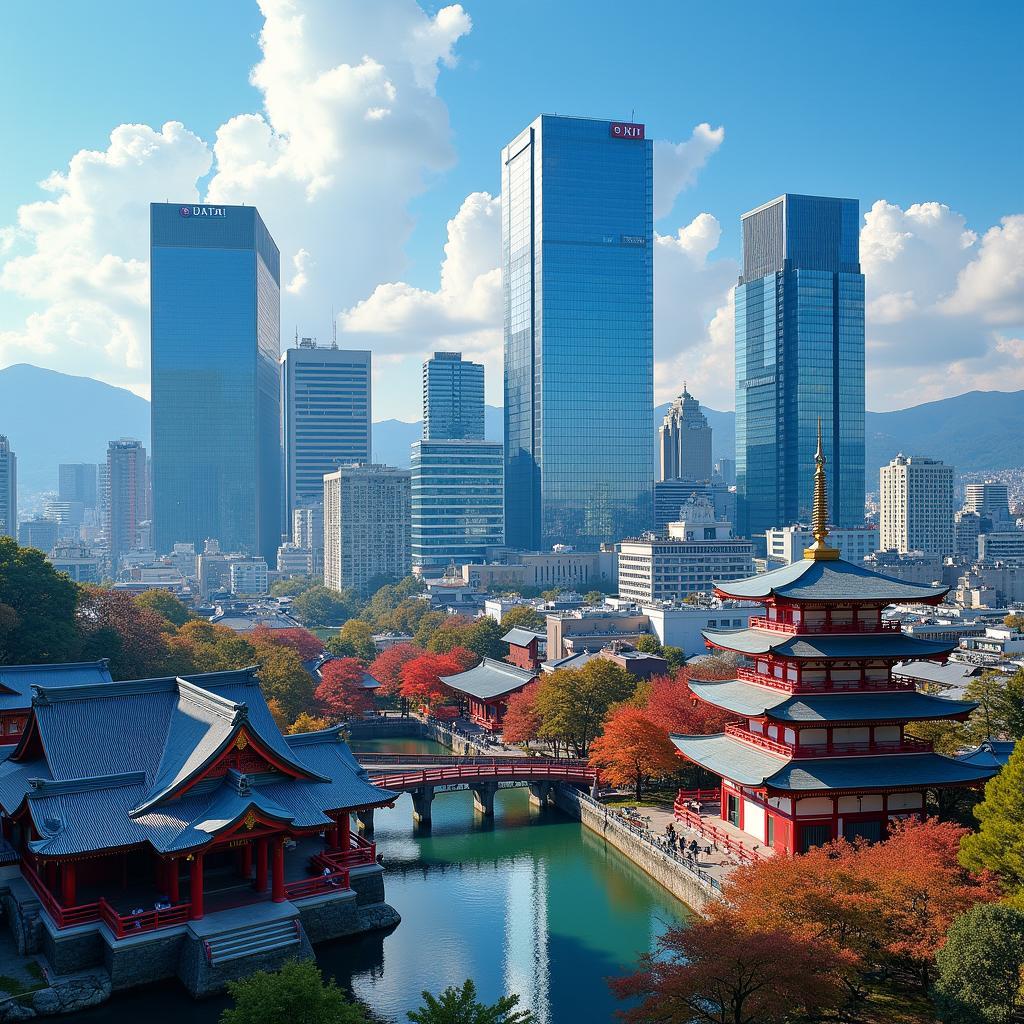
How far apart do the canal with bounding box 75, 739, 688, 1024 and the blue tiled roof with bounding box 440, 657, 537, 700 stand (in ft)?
68.2

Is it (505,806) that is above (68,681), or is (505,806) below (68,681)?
below

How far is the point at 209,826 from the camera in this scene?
31594 millimetres

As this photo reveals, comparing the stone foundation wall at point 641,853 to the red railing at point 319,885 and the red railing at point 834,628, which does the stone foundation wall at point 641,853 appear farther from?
the red railing at point 319,885

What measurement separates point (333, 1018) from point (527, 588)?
150747mm

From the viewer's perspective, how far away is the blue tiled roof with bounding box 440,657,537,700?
76750mm

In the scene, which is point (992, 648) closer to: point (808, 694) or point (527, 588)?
point (808, 694)

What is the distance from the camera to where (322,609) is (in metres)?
166

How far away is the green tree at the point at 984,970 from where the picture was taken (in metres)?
24.5

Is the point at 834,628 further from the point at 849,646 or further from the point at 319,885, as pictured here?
the point at 319,885

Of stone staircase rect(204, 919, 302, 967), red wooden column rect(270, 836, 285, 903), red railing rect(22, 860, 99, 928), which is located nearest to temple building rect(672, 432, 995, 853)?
red wooden column rect(270, 836, 285, 903)

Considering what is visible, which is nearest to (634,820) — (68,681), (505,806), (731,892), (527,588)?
(505,806)

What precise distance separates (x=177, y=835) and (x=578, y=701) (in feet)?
113

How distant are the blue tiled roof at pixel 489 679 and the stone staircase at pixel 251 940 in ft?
145

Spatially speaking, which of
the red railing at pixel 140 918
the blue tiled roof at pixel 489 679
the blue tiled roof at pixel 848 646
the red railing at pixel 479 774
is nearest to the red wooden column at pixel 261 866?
the red railing at pixel 140 918
